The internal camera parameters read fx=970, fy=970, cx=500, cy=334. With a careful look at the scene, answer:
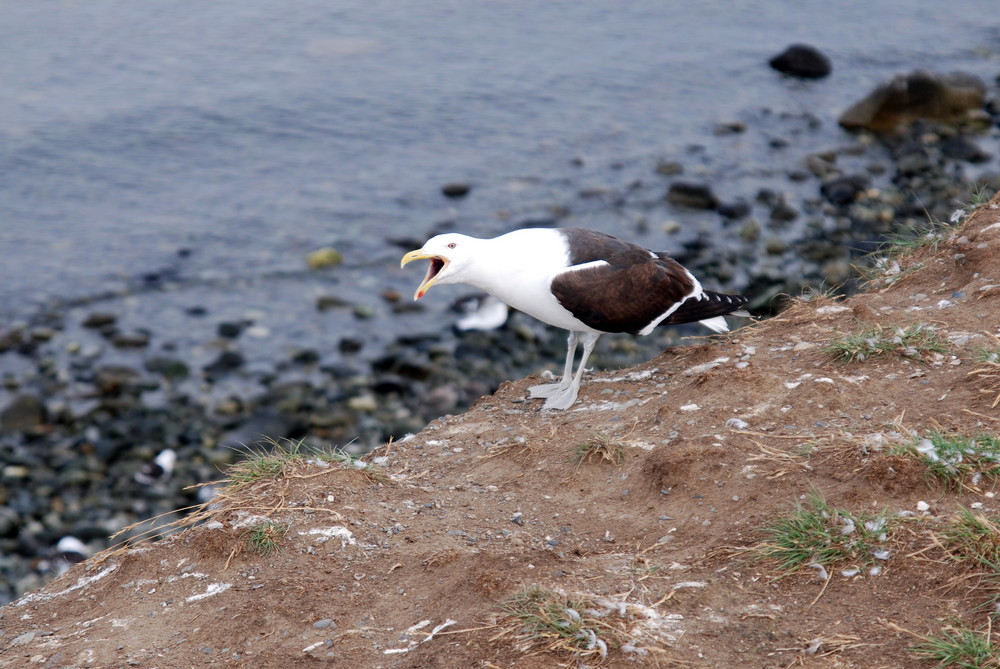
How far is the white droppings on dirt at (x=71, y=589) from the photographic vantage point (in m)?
5.02

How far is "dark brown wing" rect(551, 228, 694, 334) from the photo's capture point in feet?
21.3

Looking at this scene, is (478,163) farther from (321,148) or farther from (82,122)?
(82,122)

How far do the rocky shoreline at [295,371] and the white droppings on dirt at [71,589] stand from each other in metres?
2.11

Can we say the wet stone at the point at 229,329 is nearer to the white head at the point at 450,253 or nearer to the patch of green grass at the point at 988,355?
the white head at the point at 450,253

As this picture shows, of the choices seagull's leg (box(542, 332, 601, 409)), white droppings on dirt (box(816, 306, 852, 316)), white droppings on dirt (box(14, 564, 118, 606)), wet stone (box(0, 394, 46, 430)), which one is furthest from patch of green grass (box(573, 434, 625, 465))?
wet stone (box(0, 394, 46, 430))

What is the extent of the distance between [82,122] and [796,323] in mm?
11864

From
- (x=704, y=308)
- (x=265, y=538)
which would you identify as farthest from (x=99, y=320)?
(x=704, y=308)

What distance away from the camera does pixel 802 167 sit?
1398 cm

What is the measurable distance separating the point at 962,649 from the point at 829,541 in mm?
768

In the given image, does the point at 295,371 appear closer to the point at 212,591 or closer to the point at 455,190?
the point at 455,190

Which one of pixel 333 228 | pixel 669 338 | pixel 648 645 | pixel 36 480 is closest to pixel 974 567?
pixel 648 645

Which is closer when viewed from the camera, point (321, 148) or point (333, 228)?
point (333, 228)

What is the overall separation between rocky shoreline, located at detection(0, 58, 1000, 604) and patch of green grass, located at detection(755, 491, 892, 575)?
140 inches

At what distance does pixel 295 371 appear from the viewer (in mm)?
10031
